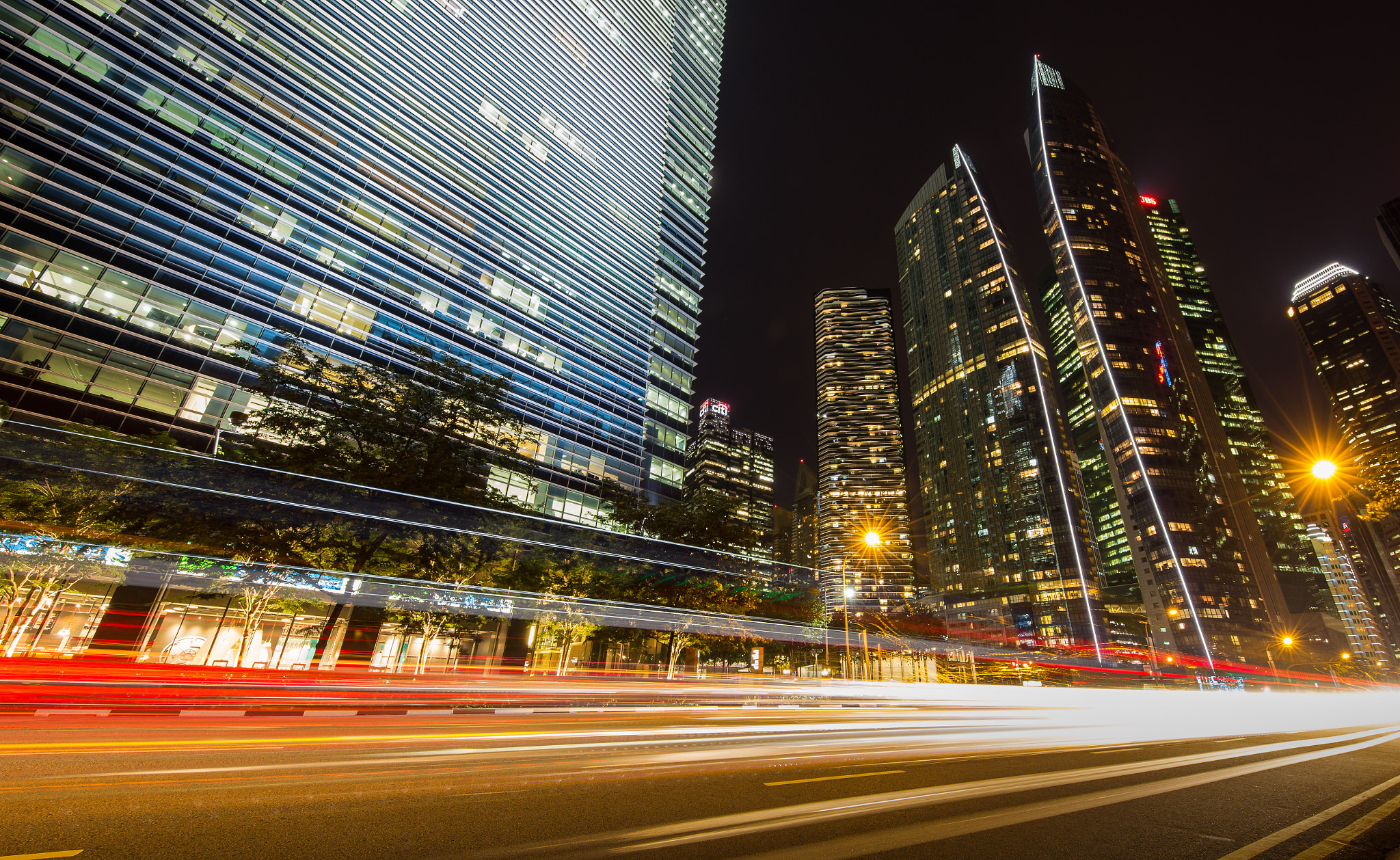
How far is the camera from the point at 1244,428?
6909 inches

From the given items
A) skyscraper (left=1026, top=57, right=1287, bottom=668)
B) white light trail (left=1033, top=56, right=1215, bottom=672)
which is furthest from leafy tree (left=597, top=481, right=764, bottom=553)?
skyscraper (left=1026, top=57, right=1287, bottom=668)

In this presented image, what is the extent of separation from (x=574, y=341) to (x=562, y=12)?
159 feet

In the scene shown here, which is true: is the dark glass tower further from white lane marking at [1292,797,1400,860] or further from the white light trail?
white lane marking at [1292,797,1400,860]

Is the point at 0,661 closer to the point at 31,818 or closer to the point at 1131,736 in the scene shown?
the point at 31,818

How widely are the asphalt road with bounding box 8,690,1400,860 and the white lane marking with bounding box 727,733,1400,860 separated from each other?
38mm

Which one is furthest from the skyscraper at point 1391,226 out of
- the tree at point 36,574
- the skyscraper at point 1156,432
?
the tree at point 36,574

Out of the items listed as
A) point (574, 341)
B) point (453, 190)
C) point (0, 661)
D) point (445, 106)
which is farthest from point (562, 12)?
point (0, 661)

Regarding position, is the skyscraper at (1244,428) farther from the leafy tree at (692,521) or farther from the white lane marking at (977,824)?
the white lane marking at (977,824)

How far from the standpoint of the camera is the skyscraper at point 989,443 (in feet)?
427

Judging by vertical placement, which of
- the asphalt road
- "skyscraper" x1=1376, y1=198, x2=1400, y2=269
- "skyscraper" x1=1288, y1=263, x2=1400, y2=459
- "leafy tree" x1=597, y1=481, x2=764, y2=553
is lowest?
the asphalt road

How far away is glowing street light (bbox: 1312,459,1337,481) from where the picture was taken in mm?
11891

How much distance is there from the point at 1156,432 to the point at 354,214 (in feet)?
514

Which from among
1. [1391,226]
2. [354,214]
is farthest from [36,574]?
[1391,226]

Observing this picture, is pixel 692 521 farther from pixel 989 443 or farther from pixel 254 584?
pixel 989 443
